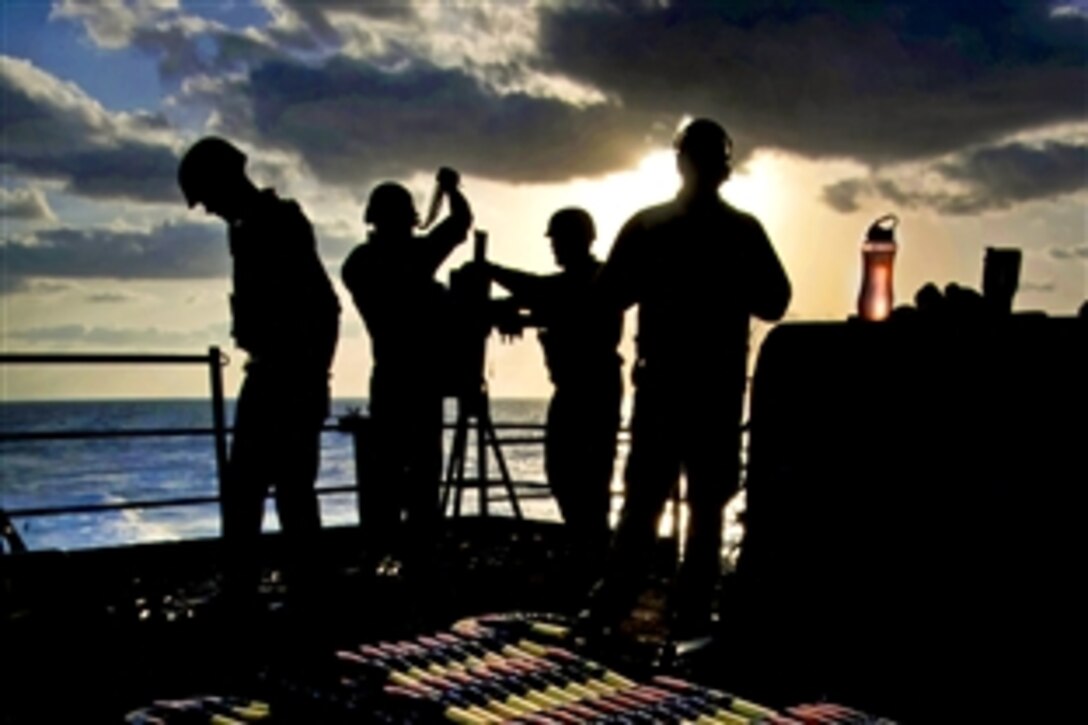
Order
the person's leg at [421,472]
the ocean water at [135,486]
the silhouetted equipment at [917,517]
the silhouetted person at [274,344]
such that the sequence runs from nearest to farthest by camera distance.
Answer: the silhouetted equipment at [917,517], the silhouetted person at [274,344], the person's leg at [421,472], the ocean water at [135,486]

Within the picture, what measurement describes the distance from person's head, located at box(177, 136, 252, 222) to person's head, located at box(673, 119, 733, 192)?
217 cm

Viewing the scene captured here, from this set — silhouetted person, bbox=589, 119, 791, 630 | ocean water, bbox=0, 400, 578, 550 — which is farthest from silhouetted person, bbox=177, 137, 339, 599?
ocean water, bbox=0, 400, 578, 550

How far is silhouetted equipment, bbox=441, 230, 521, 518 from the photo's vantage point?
23.6ft

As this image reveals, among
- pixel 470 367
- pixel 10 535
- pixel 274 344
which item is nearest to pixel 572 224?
pixel 470 367

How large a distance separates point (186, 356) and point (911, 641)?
554cm

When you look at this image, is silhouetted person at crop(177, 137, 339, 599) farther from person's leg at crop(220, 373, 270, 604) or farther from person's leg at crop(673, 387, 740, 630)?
person's leg at crop(673, 387, 740, 630)

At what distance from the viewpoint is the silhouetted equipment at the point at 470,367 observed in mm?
7199

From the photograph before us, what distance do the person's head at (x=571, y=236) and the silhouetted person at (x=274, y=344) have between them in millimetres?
1884

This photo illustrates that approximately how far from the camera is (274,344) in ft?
17.4

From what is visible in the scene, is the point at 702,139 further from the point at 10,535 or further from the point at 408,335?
the point at 10,535

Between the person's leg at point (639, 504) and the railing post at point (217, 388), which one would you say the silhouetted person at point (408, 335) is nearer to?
the railing post at point (217, 388)

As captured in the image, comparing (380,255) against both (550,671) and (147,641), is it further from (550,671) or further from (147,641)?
(550,671)

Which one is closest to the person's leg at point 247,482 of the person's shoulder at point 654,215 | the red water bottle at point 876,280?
the person's shoulder at point 654,215

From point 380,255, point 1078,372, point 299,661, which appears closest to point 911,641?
point 1078,372
